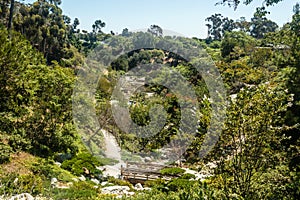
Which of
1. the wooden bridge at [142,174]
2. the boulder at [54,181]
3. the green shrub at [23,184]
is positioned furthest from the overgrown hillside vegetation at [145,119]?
the wooden bridge at [142,174]

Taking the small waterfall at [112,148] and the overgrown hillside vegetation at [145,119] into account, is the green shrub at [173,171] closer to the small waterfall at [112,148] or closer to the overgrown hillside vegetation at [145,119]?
the overgrown hillside vegetation at [145,119]

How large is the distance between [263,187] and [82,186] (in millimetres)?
5659

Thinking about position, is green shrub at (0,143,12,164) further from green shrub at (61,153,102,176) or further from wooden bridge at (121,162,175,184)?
wooden bridge at (121,162,175,184)

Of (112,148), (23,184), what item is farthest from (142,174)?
(23,184)

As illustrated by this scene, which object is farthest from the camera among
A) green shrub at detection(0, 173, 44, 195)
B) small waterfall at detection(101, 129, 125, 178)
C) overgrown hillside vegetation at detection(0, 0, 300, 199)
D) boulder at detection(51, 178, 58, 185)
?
small waterfall at detection(101, 129, 125, 178)

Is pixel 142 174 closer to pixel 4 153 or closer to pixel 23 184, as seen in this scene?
pixel 4 153

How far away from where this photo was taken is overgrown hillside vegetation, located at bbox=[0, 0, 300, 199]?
4.56 metres

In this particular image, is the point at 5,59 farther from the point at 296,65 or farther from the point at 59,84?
the point at 296,65

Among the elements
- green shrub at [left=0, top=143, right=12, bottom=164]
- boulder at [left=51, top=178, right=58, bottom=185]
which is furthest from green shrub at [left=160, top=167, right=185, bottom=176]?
green shrub at [left=0, top=143, right=12, bottom=164]

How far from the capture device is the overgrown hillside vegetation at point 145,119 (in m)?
4.56

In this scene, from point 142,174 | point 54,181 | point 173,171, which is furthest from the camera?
point 142,174

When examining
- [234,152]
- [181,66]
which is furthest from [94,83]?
[234,152]

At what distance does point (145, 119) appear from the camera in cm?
1499

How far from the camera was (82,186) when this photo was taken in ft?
29.0
